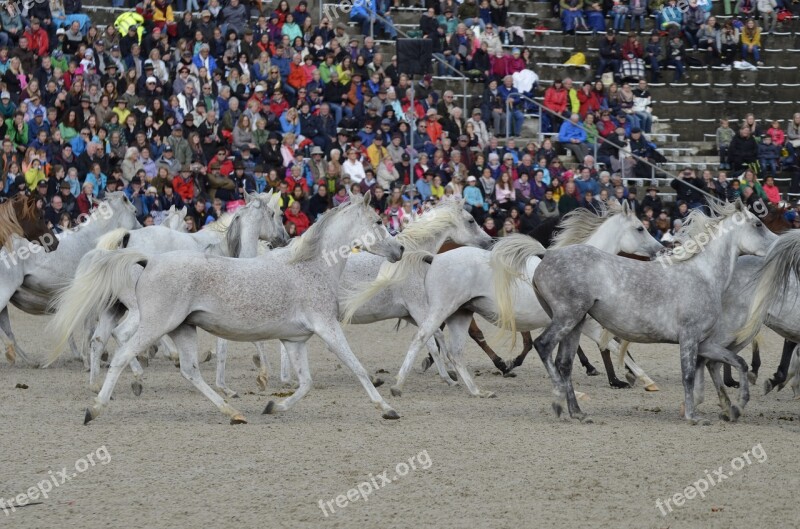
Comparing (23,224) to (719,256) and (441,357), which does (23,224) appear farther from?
(719,256)

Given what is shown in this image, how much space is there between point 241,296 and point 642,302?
10.5ft

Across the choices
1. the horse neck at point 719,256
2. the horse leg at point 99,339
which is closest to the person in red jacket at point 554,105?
the horse leg at point 99,339

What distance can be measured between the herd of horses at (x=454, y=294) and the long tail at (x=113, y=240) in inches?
8.4

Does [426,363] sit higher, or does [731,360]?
[731,360]

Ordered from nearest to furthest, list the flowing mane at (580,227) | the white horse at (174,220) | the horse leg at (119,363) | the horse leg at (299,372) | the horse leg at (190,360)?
the horse leg at (119,363)
the horse leg at (190,360)
the horse leg at (299,372)
the flowing mane at (580,227)
the white horse at (174,220)

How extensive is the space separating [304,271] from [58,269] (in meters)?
4.52

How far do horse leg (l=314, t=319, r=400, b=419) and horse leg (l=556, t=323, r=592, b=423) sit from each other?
1.41 m

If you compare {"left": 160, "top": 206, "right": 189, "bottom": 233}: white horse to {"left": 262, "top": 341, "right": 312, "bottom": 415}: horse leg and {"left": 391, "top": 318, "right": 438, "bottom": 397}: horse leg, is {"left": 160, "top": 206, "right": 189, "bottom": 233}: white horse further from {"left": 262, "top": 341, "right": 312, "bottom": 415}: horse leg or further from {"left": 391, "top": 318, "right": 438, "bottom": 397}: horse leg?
{"left": 262, "top": 341, "right": 312, "bottom": 415}: horse leg

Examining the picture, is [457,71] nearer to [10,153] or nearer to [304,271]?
[10,153]

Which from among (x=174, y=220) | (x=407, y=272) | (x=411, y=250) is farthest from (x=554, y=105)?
(x=407, y=272)

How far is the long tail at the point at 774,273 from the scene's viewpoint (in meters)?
10.0

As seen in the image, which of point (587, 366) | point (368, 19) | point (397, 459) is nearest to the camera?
point (397, 459)

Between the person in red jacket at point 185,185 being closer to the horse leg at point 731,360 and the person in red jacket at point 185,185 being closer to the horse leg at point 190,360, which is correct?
the horse leg at point 190,360

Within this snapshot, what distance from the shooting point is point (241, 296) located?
9.73 metres
